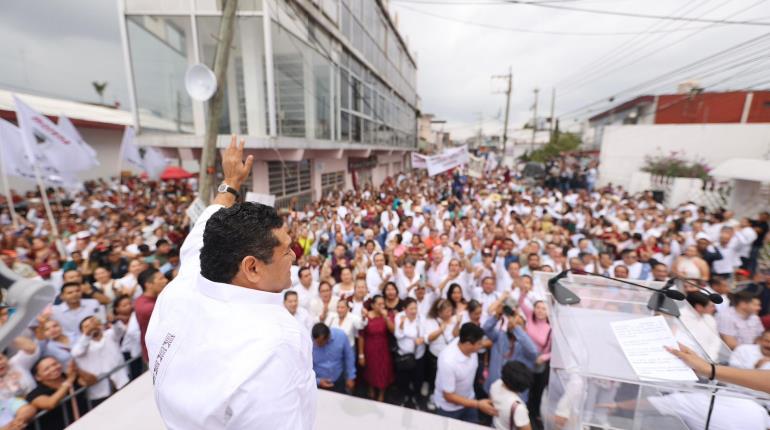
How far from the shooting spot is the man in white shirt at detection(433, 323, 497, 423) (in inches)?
121

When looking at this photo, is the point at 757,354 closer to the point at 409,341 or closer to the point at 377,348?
the point at 409,341

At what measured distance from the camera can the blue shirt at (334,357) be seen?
11.6 feet

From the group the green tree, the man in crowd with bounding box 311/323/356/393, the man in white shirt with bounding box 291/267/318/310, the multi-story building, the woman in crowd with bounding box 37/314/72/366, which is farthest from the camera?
the green tree

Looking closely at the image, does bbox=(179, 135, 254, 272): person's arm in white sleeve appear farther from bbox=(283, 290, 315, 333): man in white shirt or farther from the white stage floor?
bbox=(283, 290, 315, 333): man in white shirt

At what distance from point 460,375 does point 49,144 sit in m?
9.23

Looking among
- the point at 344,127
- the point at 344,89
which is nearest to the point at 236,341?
the point at 344,127

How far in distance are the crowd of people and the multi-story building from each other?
2.33 m

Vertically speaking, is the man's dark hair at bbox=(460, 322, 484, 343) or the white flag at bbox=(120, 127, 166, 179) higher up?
the white flag at bbox=(120, 127, 166, 179)

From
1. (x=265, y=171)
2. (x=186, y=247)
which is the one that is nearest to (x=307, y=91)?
(x=265, y=171)

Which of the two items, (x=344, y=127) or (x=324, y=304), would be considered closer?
(x=324, y=304)

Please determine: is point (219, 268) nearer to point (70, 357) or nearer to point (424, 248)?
point (70, 357)

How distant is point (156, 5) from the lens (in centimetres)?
736

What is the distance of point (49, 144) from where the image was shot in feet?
23.5

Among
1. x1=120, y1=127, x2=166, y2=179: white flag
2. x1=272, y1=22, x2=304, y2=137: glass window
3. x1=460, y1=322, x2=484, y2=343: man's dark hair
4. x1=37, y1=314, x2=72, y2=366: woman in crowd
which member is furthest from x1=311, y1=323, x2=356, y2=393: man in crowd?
x1=120, y1=127, x2=166, y2=179: white flag
